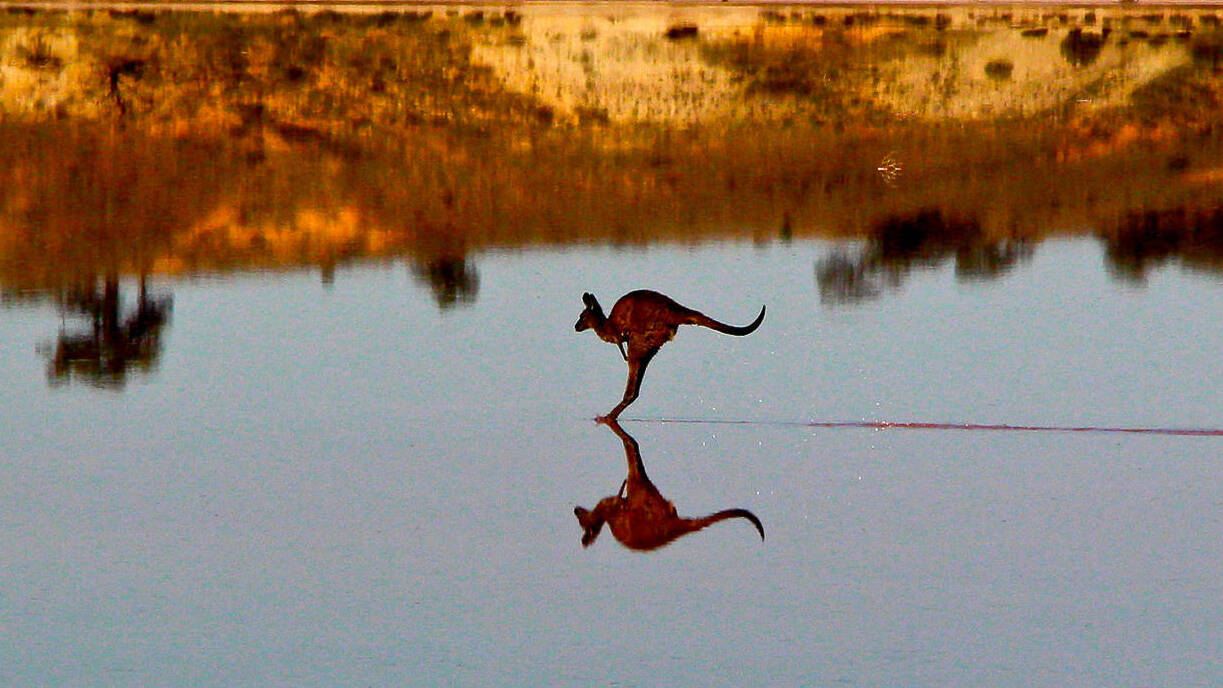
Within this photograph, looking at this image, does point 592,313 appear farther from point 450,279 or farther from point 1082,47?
point 1082,47

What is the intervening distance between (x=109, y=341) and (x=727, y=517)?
47.5 ft

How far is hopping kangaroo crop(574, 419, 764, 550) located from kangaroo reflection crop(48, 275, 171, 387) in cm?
1114

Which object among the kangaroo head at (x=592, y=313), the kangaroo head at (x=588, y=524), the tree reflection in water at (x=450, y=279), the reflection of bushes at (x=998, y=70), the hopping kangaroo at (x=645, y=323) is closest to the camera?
the kangaroo head at (x=588, y=524)

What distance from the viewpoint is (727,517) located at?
52.2 feet

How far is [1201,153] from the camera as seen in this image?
48.2m

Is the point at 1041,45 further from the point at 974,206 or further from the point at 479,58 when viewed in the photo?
the point at 479,58

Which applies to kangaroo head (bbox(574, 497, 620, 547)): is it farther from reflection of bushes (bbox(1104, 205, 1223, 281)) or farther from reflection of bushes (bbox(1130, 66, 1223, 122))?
reflection of bushes (bbox(1130, 66, 1223, 122))

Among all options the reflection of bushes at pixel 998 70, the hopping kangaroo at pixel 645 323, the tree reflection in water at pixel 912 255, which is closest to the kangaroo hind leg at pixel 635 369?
the hopping kangaroo at pixel 645 323

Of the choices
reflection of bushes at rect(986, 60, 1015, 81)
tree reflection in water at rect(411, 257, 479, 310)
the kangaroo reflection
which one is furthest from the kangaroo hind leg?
reflection of bushes at rect(986, 60, 1015, 81)

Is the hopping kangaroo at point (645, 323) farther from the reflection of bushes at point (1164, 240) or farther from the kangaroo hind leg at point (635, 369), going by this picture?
the reflection of bushes at point (1164, 240)

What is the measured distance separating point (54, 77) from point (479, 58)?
9074 millimetres

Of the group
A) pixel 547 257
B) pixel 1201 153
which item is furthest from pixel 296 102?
pixel 1201 153

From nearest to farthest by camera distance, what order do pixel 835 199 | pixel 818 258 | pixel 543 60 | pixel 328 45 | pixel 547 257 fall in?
pixel 547 257 → pixel 818 258 → pixel 835 199 → pixel 543 60 → pixel 328 45

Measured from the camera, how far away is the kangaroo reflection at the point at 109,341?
26.9 m
